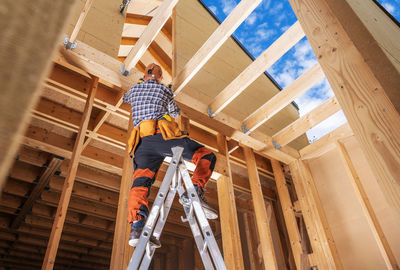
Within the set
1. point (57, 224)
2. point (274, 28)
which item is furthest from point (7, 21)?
point (274, 28)

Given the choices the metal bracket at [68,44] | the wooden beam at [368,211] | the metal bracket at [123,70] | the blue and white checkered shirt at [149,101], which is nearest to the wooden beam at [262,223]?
the wooden beam at [368,211]

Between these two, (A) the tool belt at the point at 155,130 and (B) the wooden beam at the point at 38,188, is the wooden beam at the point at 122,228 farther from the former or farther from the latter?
(B) the wooden beam at the point at 38,188

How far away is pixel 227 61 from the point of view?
5168 mm

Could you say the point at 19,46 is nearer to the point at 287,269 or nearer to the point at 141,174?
the point at 141,174

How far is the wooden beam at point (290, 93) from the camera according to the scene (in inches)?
132

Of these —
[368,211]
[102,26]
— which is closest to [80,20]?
[102,26]

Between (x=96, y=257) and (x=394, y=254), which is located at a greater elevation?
(x=96, y=257)

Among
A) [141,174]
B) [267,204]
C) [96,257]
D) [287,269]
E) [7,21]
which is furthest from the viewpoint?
[96,257]

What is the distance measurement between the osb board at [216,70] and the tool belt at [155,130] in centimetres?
171

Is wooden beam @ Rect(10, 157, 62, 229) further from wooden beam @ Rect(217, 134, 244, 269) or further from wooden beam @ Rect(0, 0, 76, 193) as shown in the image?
wooden beam @ Rect(0, 0, 76, 193)

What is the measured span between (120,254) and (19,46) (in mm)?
2397

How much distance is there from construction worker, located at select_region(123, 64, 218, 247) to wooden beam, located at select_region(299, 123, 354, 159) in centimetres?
247

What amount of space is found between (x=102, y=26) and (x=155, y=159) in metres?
2.12

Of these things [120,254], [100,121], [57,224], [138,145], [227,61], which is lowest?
[120,254]
